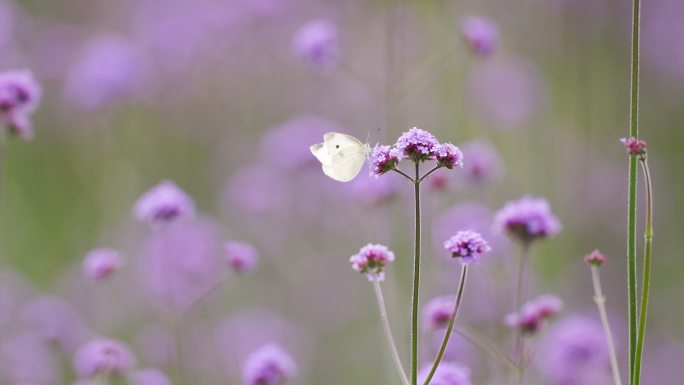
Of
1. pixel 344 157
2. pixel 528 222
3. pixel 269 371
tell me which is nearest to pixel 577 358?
pixel 528 222

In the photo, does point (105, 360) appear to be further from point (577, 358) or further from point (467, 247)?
point (577, 358)

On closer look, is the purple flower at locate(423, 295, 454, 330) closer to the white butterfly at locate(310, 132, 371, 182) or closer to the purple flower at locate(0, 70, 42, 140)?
the white butterfly at locate(310, 132, 371, 182)

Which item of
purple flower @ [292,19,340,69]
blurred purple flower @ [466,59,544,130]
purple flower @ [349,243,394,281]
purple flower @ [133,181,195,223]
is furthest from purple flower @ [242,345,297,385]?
blurred purple flower @ [466,59,544,130]

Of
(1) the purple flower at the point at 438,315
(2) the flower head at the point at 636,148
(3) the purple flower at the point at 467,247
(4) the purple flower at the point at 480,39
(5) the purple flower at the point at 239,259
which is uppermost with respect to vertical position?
(4) the purple flower at the point at 480,39

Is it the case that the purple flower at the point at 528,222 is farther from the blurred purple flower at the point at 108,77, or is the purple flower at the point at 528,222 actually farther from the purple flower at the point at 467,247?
the blurred purple flower at the point at 108,77

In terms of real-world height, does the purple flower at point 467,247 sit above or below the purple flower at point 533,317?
below

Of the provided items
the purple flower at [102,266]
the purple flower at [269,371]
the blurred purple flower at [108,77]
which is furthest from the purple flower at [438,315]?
the blurred purple flower at [108,77]

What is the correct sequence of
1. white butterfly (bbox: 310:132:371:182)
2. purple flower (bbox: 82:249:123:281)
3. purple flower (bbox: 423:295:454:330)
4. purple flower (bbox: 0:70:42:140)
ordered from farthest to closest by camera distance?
1. purple flower (bbox: 82:249:123:281)
2. purple flower (bbox: 0:70:42:140)
3. purple flower (bbox: 423:295:454:330)
4. white butterfly (bbox: 310:132:371:182)
